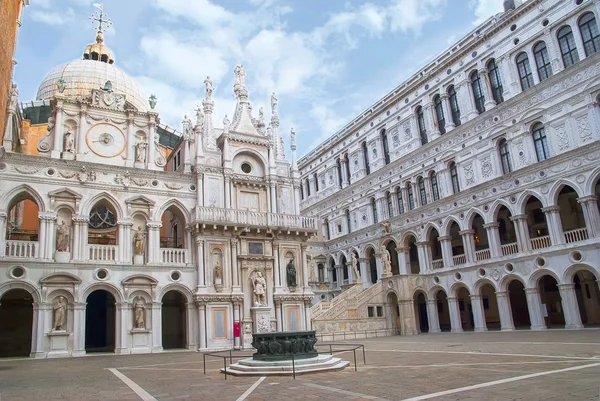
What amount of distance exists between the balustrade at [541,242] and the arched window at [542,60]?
9.88 m

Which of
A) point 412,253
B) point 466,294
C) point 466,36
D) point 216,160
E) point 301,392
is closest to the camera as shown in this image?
point 301,392

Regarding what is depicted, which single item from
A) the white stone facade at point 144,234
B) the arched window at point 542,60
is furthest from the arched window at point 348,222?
the arched window at point 542,60

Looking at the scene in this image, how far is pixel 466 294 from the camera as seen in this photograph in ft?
130

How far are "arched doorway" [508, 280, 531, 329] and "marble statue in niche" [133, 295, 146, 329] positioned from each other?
2685cm

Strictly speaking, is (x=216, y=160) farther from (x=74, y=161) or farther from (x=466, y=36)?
(x=466, y=36)

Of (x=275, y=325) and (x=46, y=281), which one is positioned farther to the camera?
(x=275, y=325)

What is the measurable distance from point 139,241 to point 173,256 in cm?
Result: 210

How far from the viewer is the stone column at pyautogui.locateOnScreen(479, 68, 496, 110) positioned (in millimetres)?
33562

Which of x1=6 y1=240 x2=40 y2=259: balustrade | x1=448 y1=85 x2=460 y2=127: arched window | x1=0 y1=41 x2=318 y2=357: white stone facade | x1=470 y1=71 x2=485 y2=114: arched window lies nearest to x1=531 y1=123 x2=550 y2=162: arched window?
x1=470 y1=71 x2=485 y2=114: arched window

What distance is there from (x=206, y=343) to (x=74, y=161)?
39.7ft

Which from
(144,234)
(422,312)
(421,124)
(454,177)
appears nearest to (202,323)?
(144,234)

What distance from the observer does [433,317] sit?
36.2m

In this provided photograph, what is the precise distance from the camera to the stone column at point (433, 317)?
119 ft

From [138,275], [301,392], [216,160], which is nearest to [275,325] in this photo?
[138,275]
